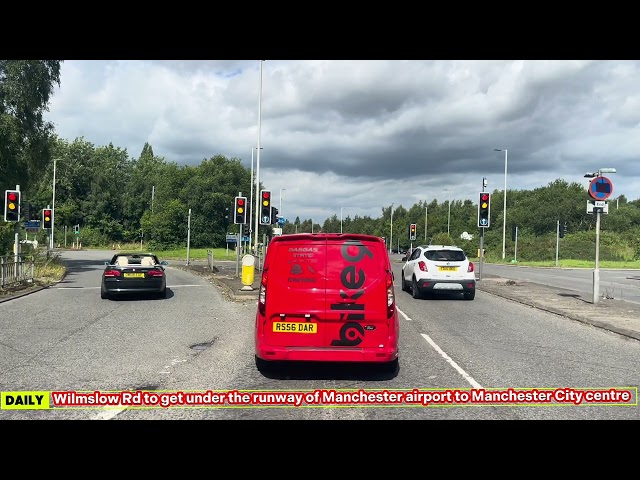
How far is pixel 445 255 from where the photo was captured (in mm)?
16656

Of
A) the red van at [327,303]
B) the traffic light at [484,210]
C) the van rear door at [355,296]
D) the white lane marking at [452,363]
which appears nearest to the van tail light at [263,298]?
the red van at [327,303]

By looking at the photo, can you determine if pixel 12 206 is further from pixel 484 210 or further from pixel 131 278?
pixel 484 210

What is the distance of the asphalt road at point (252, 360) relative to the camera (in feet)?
17.7

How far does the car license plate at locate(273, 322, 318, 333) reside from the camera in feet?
21.1

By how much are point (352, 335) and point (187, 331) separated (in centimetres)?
480

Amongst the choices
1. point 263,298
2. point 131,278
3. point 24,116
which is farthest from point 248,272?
point 24,116

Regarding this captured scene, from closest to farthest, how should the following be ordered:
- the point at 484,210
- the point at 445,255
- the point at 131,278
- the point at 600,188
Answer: the point at 131,278 → the point at 600,188 → the point at 445,255 → the point at 484,210

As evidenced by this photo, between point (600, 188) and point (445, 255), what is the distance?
4711 millimetres

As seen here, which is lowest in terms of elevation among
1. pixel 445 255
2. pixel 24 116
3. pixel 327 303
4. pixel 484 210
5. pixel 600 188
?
pixel 327 303

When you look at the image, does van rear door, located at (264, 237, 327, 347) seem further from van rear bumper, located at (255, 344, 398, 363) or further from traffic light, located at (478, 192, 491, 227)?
traffic light, located at (478, 192, 491, 227)

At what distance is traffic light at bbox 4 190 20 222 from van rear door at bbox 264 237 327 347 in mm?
15650

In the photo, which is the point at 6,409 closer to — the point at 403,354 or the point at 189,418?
the point at 189,418
